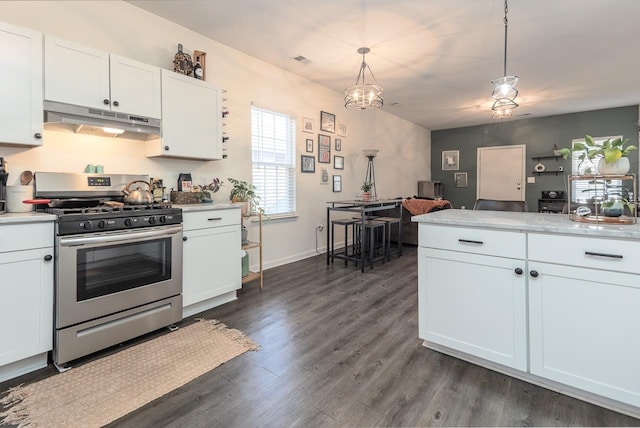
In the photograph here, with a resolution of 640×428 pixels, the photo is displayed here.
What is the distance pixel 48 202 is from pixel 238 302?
5.44ft

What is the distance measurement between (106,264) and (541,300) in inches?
103

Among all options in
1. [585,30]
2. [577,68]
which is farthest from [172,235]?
[577,68]

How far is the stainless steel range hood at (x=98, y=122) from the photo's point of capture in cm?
215

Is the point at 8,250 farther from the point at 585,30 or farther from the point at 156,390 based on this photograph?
the point at 585,30

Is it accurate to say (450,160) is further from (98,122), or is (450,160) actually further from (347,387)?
(98,122)

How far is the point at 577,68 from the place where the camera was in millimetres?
4398

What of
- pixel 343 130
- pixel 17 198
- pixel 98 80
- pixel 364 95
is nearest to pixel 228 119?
pixel 98 80

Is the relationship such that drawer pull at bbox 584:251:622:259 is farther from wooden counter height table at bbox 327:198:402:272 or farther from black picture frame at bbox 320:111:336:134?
black picture frame at bbox 320:111:336:134

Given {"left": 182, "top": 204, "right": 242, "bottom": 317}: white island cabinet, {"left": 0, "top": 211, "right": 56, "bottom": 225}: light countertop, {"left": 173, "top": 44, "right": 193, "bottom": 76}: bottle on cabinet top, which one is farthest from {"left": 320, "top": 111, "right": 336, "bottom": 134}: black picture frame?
{"left": 0, "top": 211, "right": 56, "bottom": 225}: light countertop

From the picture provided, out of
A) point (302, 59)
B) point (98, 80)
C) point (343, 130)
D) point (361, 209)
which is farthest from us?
point (343, 130)

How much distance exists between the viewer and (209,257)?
274cm

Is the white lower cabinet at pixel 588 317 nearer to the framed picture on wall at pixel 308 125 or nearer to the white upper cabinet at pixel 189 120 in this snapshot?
the white upper cabinet at pixel 189 120

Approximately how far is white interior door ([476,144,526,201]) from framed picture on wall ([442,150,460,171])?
0.56 m

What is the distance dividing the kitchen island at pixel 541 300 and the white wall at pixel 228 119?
2.55 metres
